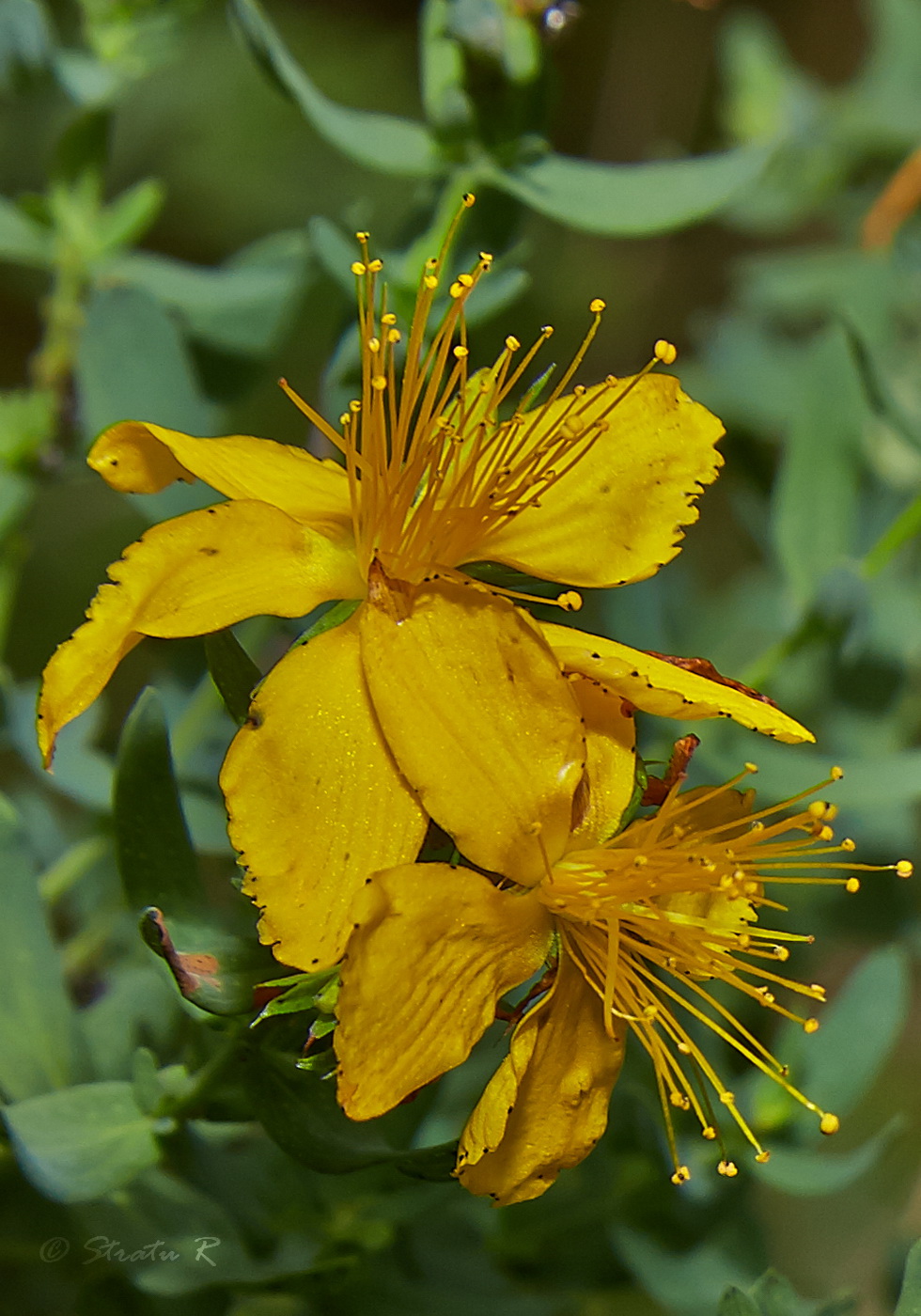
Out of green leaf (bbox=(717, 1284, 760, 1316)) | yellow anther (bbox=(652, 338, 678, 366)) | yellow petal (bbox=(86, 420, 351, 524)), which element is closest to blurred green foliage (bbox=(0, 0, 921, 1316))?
green leaf (bbox=(717, 1284, 760, 1316))

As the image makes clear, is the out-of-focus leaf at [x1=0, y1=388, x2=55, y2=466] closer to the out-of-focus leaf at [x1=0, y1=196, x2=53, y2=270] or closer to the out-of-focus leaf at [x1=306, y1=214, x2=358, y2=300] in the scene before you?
the out-of-focus leaf at [x1=0, y1=196, x2=53, y2=270]

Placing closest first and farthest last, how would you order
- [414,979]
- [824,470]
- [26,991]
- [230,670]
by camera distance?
[414,979], [230,670], [26,991], [824,470]

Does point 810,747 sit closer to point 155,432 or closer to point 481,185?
point 481,185

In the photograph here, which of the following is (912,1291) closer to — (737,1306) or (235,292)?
(737,1306)

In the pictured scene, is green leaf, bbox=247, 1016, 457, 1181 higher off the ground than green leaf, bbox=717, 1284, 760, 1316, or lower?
higher

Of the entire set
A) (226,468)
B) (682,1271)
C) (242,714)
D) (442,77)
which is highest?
(442,77)

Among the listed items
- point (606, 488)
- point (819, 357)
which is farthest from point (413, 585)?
point (819, 357)

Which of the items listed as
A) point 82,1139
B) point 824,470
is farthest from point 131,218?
point 82,1139
